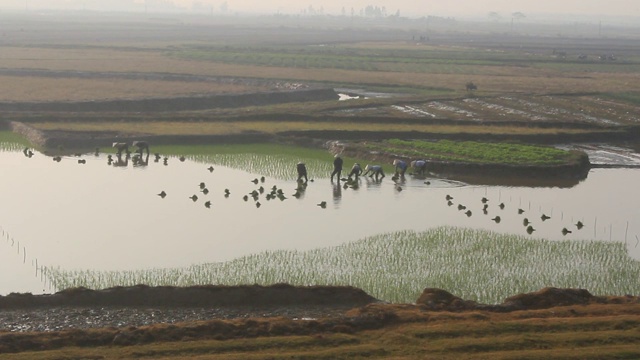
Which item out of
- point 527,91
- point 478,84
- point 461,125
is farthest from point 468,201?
point 478,84

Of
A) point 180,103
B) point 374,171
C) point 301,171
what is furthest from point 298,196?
point 180,103

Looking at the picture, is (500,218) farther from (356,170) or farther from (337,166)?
(337,166)

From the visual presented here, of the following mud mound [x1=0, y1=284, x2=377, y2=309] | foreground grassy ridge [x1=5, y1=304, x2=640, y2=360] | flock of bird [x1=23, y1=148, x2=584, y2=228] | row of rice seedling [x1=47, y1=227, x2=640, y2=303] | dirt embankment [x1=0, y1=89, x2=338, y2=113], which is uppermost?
foreground grassy ridge [x1=5, y1=304, x2=640, y2=360]

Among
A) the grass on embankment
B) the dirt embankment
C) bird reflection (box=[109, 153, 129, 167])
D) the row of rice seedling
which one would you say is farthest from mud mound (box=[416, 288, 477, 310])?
the dirt embankment

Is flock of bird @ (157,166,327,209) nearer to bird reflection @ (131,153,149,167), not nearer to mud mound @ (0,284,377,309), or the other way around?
bird reflection @ (131,153,149,167)

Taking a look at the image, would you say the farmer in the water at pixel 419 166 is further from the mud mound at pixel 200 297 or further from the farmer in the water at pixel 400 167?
the mud mound at pixel 200 297
